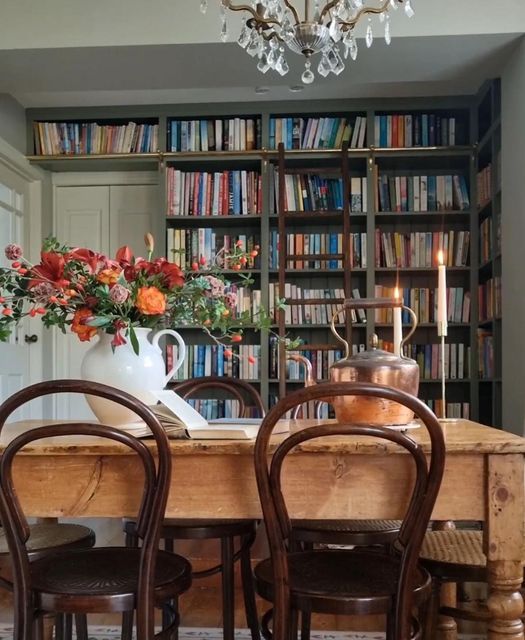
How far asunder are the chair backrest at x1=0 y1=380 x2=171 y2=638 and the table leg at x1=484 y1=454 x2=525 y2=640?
0.66 metres

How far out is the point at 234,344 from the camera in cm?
520

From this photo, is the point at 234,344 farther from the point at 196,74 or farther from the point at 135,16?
the point at 135,16

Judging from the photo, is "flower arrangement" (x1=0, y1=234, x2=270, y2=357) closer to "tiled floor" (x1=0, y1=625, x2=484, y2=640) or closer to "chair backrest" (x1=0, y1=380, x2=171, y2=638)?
"chair backrest" (x1=0, y1=380, x2=171, y2=638)

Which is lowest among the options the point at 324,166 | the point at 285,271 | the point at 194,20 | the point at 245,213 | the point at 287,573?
the point at 287,573

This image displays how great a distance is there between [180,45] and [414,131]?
6.29 feet

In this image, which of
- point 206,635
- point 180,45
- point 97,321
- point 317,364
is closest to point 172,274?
point 97,321

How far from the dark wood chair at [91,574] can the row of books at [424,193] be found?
Answer: 3.64m

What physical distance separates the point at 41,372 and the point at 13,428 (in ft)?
11.4

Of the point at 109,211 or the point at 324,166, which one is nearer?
the point at 324,166

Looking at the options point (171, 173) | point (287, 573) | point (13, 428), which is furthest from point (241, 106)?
point (287, 573)

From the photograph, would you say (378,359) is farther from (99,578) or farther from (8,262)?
(8,262)

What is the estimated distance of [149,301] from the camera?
68.6 inches

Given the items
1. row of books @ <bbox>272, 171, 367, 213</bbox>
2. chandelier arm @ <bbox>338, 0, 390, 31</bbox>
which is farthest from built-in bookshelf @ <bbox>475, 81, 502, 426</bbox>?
chandelier arm @ <bbox>338, 0, 390, 31</bbox>

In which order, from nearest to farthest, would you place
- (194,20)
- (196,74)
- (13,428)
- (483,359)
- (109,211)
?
(13,428) → (194,20) → (196,74) → (483,359) → (109,211)
